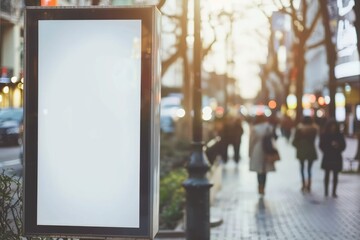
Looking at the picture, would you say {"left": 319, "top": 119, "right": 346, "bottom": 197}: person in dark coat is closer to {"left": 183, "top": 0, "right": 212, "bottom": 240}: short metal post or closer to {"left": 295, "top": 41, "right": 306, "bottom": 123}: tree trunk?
{"left": 183, "top": 0, "right": 212, "bottom": 240}: short metal post

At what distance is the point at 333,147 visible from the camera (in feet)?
50.8

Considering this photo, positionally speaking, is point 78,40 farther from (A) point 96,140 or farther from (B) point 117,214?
(B) point 117,214

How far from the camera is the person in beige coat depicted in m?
16.0

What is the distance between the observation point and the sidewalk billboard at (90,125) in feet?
19.1

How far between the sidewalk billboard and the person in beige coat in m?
→ 10.2

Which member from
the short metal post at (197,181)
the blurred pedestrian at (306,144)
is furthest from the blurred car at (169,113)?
the short metal post at (197,181)

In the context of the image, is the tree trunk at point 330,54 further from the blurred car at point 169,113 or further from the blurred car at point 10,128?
the blurred car at point 169,113

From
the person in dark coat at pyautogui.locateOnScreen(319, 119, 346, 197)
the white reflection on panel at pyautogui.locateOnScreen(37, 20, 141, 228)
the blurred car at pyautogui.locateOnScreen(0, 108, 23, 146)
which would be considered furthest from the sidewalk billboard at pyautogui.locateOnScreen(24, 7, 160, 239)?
the blurred car at pyautogui.locateOnScreen(0, 108, 23, 146)

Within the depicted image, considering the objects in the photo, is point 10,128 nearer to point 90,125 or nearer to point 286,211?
point 286,211

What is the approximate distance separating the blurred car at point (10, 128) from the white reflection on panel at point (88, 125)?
89.4ft

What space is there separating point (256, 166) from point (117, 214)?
407 inches

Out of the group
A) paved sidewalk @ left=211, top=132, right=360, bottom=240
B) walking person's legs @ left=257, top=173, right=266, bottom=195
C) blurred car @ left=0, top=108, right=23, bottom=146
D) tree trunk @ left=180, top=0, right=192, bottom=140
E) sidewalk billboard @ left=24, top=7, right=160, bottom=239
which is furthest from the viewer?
blurred car @ left=0, top=108, right=23, bottom=146

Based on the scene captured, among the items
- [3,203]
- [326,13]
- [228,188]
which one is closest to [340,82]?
[326,13]

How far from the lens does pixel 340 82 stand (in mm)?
50031
